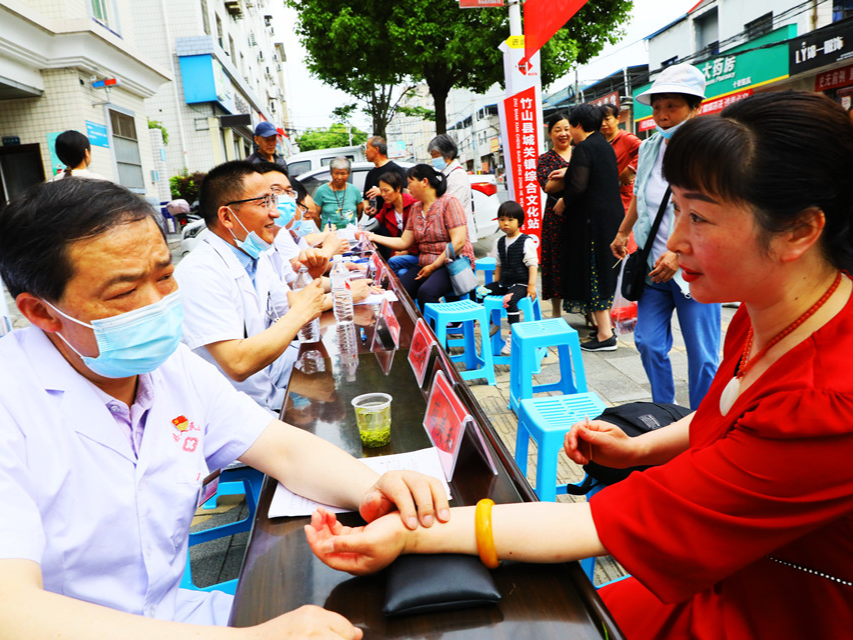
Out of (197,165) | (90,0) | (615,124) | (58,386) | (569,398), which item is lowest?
(569,398)

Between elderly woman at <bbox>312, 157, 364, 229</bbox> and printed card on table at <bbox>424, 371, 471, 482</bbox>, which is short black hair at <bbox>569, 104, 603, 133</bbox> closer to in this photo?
A: elderly woman at <bbox>312, 157, 364, 229</bbox>

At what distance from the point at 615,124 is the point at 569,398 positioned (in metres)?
3.37

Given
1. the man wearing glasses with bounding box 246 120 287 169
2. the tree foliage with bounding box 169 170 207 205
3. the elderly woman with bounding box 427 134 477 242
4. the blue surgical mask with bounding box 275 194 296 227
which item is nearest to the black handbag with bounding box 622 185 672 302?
the blue surgical mask with bounding box 275 194 296 227

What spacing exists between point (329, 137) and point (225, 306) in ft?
212

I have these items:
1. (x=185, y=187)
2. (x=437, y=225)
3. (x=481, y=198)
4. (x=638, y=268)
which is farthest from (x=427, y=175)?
(x=185, y=187)

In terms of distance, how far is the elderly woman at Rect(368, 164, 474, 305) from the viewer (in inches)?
192

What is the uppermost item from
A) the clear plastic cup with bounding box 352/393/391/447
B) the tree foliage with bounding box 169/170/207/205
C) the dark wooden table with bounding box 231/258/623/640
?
the tree foliage with bounding box 169/170/207/205

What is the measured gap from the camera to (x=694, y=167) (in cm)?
103

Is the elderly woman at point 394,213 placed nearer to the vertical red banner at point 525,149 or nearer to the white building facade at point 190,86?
the vertical red banner at point 525,149

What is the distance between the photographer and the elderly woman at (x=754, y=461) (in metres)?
0.88

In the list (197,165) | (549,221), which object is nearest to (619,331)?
(549,221)

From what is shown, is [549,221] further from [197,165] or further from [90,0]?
[197,165]

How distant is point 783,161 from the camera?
93 centimetres

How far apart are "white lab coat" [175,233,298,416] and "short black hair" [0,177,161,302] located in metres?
1.05
